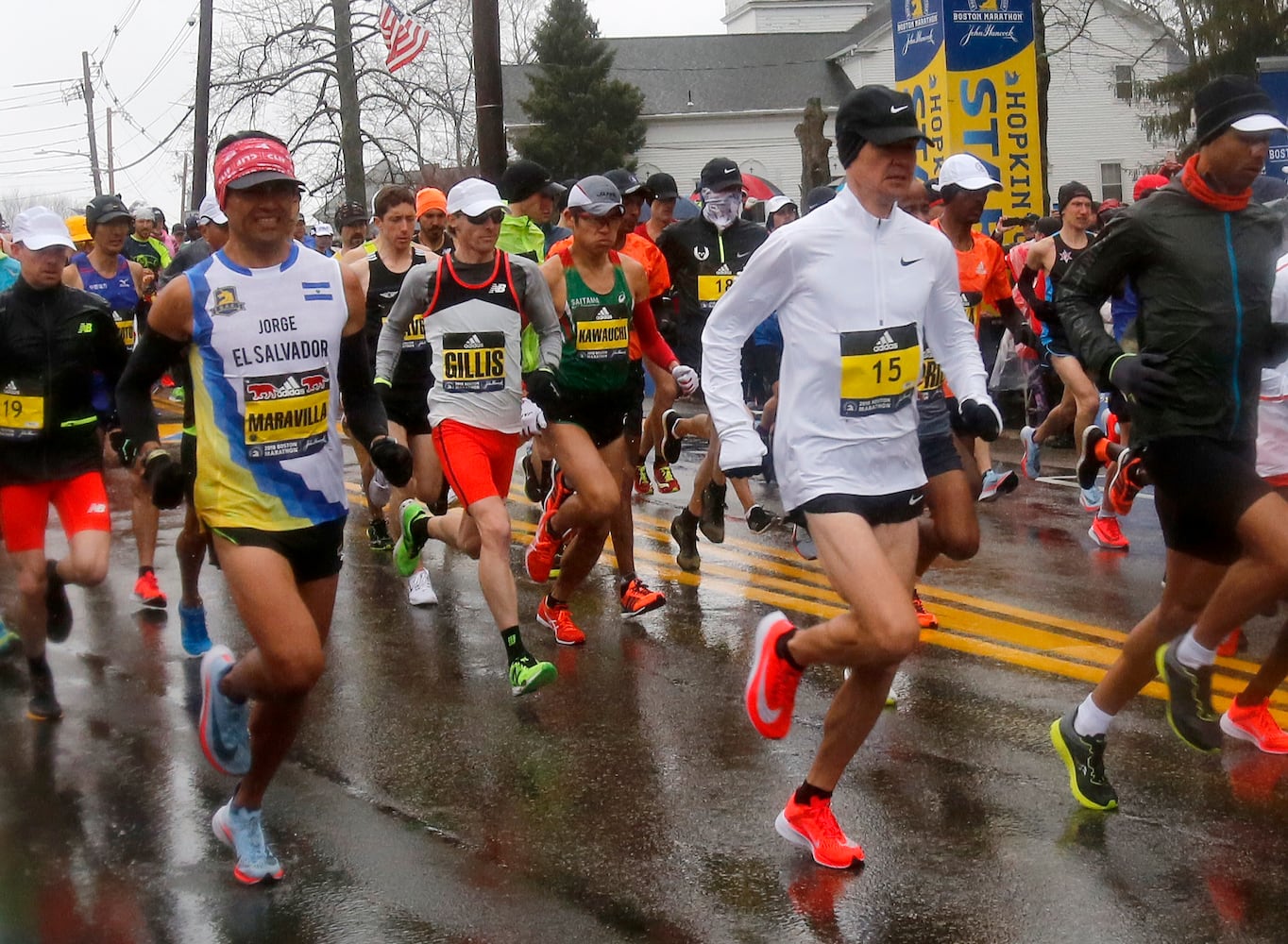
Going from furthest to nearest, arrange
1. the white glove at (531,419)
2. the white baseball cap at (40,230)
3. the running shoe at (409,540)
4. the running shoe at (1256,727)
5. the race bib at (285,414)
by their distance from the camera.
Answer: the running shoe at (409,540)
the white glove at (531,419)
the white baseball cap at (40,230)
the running shoe at (1256,727)
the race bib at (285,414)

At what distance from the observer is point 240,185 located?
184 inches

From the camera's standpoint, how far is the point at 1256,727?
570 cm

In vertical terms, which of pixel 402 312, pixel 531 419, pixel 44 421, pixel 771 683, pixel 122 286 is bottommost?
pixel 771 683

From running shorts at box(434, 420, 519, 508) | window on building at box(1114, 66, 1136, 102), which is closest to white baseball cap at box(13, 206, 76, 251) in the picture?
running shorts at box(434, 420, 519, 508)

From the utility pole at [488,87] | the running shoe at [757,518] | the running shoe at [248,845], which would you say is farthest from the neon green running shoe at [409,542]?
the utility pole at [488,87]

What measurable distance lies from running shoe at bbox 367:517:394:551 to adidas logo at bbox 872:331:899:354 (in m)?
5.90

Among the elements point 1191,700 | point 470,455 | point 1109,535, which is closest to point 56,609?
point 470,455

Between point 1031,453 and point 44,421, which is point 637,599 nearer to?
point 44,421

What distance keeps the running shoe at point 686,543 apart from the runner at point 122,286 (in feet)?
9.42

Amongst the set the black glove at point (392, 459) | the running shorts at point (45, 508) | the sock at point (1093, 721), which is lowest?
the sock at point (1093, 721)

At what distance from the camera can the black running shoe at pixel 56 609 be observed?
7.04 meters

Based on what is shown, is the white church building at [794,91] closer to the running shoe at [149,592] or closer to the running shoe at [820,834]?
the running shoe at [149,592]

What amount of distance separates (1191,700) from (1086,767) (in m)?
0.46

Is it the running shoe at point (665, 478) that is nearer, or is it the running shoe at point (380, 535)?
the running shoe at point (380, 535)
